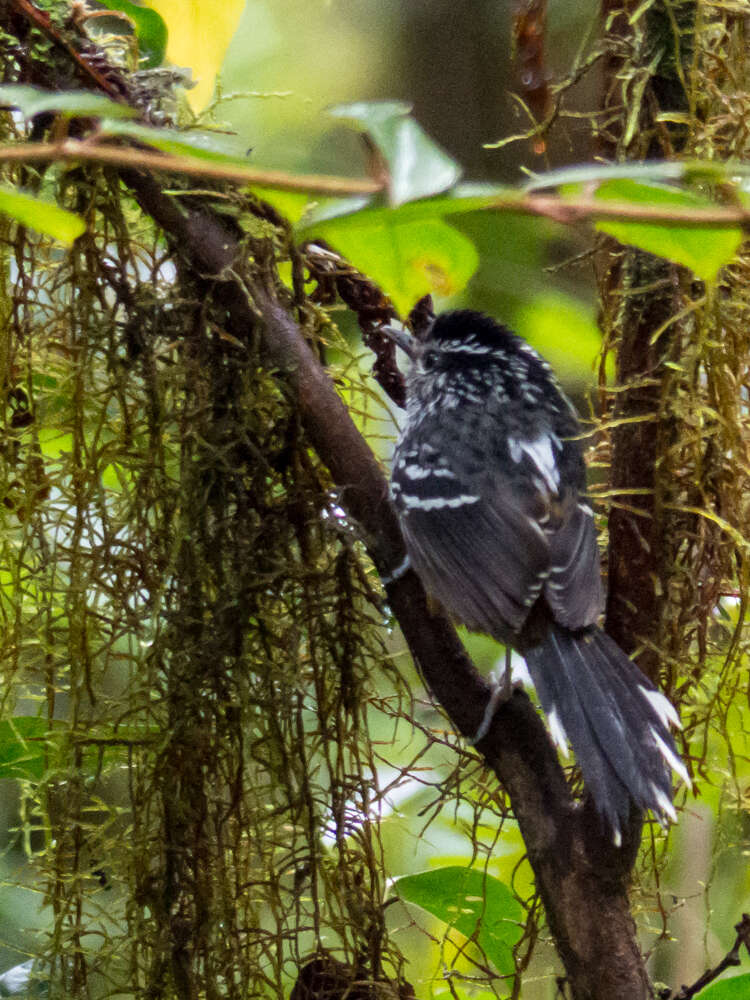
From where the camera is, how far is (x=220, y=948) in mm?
1873

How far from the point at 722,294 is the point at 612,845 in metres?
0.97

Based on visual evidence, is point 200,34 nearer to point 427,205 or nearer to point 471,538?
point 471,538

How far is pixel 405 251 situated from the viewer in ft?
3.28

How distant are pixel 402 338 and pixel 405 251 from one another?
129 centimetres

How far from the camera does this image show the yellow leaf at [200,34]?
74.2 inches

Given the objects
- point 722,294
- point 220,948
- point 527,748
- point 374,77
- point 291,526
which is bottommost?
point 220,948

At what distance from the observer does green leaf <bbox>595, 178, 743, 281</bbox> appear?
0.73m

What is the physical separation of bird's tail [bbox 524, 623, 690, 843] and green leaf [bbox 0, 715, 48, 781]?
37.6 inches

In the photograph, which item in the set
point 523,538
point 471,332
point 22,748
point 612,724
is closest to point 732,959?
point 612,724

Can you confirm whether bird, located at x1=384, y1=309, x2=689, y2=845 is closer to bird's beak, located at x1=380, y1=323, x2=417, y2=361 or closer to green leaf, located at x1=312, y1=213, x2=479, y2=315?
bird's beak, located at x1=380, y1=323, x2=417, y2=361

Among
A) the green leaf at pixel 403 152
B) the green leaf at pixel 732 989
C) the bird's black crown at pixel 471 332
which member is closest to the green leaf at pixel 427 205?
the green leaf at pixel 403 152

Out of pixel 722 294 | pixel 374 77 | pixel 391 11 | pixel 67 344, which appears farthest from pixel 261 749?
pixel 391 11

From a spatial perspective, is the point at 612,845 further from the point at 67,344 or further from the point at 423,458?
the point at 67,344

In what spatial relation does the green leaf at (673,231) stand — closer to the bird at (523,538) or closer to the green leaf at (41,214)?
the green leaf at (41,214)
